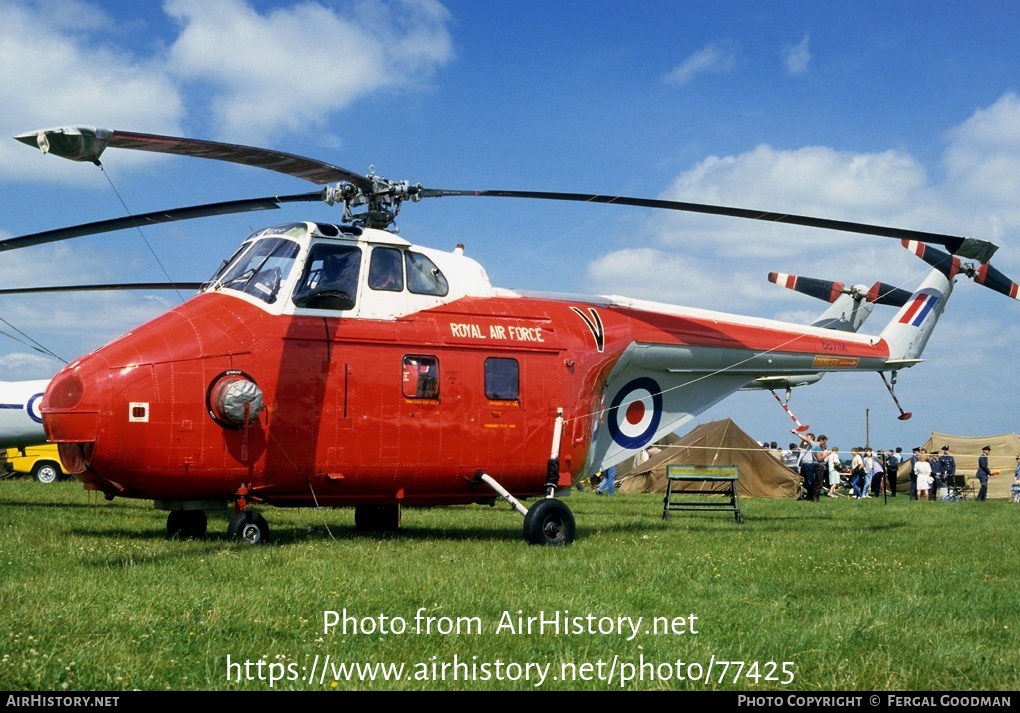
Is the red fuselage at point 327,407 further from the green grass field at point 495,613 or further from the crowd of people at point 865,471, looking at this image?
the crowd of people at point 865,471

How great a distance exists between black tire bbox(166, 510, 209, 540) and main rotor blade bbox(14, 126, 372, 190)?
14.2 ft

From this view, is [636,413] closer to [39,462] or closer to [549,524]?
[549,524]

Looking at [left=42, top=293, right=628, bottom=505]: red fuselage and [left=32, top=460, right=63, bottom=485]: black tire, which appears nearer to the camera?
[left=42, top=293, right=628, bottom=505]: red fuselage

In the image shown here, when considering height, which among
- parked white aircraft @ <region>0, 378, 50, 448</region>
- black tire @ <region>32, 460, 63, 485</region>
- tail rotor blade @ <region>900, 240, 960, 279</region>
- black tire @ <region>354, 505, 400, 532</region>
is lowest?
black tire @ <region>32, 460, 63, 485</region>

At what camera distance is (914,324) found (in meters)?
18.0

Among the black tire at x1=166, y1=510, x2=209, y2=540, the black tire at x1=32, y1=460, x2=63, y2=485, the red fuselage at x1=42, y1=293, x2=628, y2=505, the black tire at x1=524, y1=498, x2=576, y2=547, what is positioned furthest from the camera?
the black tire at x1=32, y1=460, x2=63, y2=485

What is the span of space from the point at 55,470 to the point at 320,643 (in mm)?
29455

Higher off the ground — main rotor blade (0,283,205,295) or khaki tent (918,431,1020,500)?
main rotor blade (0,283,205,295)

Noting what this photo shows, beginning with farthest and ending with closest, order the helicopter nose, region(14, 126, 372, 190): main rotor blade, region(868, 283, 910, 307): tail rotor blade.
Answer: region(868, 283, 910, 307): tail rotor blade, the helicopter nose, region(14, 126, 372, 190): main rotor blade

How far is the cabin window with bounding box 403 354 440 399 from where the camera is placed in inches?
482

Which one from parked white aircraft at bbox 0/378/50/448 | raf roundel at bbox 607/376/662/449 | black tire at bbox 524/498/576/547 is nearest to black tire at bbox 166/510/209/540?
black tire at bbox 524/498/576/547

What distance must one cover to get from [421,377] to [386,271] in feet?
4.56

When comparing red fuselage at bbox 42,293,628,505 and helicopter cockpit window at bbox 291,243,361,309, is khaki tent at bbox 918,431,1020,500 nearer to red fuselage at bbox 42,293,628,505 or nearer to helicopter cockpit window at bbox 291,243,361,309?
red fuselage at bbox 42,293,628,505

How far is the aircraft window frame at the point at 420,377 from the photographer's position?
40.2 feet
